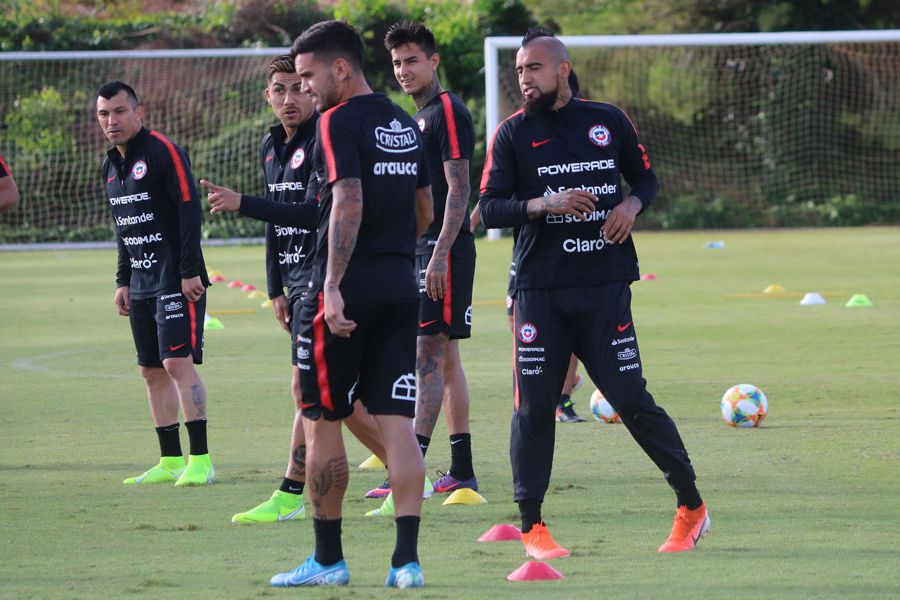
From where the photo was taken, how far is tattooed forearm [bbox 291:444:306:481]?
6.56m

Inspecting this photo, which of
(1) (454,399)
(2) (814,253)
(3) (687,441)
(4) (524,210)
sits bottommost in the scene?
(2) (814,253)

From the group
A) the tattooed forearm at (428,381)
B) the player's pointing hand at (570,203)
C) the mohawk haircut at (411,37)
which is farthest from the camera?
the tattooed forearm at (428,381)

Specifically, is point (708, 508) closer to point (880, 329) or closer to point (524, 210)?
point (524, 210)

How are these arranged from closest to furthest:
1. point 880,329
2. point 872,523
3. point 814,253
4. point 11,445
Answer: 1. point 872,523
2. point 11,445
3. point 880,329
4. point 814,253

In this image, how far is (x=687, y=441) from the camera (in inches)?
331

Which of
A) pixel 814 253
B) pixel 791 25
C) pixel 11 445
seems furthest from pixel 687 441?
pixel 791 25

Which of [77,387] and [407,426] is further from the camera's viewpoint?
[77,387]

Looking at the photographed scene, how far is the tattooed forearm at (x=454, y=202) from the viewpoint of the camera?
Result: 6.83 meters

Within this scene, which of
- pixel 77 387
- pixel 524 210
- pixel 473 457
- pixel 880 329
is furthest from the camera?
pixel 880 329

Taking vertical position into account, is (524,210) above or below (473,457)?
above

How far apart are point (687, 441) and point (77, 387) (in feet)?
17.1

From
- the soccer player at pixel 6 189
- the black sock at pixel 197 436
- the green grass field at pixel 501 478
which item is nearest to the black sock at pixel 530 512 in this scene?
the green grass field at pixel 501 478

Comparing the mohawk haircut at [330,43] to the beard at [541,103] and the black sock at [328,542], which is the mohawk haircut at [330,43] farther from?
the black sock at [328,542]

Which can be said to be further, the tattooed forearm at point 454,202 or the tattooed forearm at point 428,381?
the tattooed forearm at point 428,381
